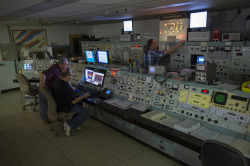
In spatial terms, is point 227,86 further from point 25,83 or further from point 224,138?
point 25,83

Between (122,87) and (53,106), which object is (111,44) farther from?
(53,106)

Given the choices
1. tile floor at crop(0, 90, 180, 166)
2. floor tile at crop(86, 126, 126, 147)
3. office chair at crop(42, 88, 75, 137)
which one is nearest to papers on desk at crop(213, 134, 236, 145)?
tile floor at crop(0, 90, 180, 166)

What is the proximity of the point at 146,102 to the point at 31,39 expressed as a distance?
21.5 feet

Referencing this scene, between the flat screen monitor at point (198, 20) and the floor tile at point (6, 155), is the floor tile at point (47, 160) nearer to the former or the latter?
the floor tile at point (6, 155)

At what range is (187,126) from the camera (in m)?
2.23

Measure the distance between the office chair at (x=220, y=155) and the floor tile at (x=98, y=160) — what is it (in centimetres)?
139

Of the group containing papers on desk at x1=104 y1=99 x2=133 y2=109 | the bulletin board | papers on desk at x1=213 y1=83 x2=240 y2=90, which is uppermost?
the bulletin board

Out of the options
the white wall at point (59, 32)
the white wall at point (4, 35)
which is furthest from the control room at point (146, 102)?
Answer: the white wall at point (59, 32)

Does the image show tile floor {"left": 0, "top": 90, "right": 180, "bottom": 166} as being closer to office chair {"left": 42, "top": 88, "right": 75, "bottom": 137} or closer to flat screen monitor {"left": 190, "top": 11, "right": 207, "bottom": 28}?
office chair {"left": 42, "top": 88, "right": 75, "bottom": 137}

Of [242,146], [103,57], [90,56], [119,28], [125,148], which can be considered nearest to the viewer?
[242,146]

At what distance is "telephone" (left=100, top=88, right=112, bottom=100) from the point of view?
351 centimetres

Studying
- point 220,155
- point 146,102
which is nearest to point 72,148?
point 146,102

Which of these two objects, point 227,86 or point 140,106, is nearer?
point 227,86

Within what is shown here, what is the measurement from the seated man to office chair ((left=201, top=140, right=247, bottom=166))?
2.16m
